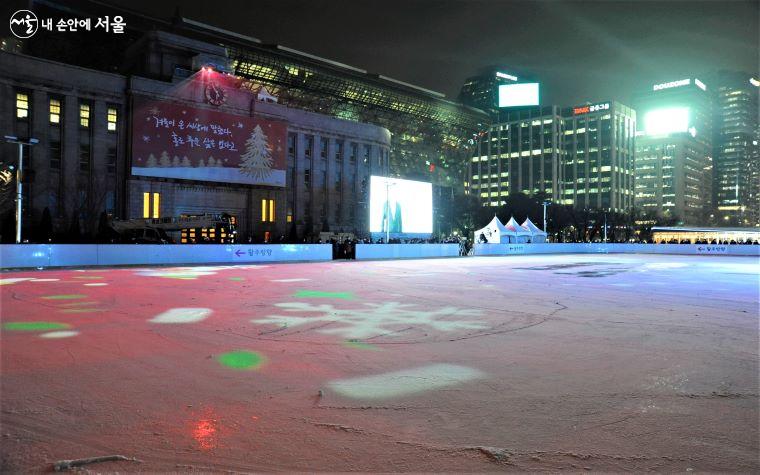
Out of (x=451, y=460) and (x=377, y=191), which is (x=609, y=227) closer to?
(x=377, y=191)

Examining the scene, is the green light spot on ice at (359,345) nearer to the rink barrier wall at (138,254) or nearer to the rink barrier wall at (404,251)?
the rink barrier wall at (138,254)

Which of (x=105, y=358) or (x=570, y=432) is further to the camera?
(x=105, y=358)

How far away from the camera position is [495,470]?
3.72 meters

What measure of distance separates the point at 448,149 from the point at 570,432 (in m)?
139

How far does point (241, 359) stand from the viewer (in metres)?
7.04

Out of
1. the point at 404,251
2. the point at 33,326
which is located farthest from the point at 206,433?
the point at 404,251

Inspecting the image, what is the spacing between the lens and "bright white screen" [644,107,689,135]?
141 meters

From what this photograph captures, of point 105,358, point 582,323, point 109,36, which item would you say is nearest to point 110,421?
point 105,358

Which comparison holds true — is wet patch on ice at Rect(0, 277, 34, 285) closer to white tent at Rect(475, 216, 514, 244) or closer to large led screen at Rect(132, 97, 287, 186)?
large led screen at Rect(132, 97, 287, 186)

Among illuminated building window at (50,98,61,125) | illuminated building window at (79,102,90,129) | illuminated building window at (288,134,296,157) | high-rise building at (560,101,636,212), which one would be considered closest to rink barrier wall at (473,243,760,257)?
illuminated building window at (288,134,296,157)

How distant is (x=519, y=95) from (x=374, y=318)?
111m

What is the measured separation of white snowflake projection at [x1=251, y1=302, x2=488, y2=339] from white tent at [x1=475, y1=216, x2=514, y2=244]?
46.6 meters

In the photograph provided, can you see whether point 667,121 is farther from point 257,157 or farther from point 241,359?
point 241,359

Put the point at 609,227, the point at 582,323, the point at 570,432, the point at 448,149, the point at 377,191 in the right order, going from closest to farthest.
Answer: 1. the point at 570,432
2. the point at 582,323
3. the point at 377,191
4. the point at 609,227
5. the point at 448,149
